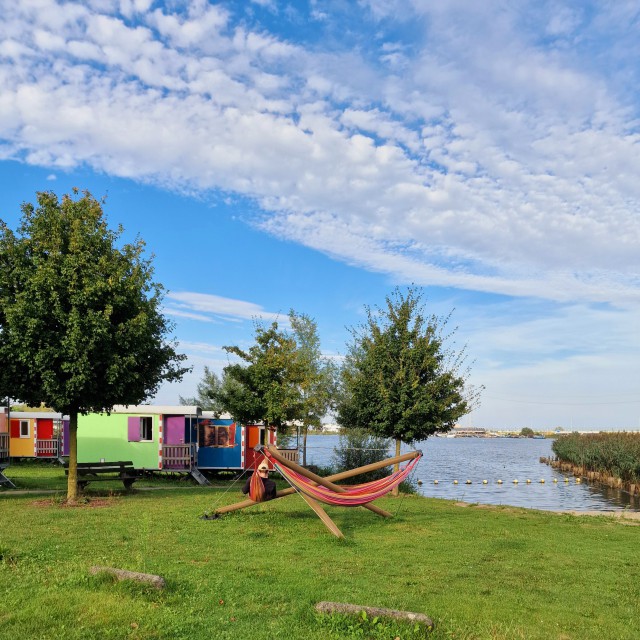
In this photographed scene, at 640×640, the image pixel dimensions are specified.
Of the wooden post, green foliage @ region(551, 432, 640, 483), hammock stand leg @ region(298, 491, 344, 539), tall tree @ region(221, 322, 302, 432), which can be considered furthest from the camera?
green foliage @ region(551, 432, 640, 483)

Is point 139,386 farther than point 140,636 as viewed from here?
Yes

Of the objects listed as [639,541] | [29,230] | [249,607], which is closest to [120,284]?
[29,230]

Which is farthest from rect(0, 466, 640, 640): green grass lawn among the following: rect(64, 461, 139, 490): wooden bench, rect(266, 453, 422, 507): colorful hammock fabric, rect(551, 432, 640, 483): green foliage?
rect(551, 432, 640, 483): green foliage

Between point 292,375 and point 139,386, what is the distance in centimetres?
775

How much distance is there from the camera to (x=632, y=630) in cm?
614

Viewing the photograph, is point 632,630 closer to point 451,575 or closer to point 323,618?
point 451,575

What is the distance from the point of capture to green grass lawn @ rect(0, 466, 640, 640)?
→ 5824mm

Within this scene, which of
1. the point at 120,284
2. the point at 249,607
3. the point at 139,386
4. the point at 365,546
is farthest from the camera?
the point at 139,386

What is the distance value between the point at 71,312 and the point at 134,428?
38.4ft

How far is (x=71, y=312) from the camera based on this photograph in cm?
1476

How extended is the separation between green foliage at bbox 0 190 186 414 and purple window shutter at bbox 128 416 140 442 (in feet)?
29.5

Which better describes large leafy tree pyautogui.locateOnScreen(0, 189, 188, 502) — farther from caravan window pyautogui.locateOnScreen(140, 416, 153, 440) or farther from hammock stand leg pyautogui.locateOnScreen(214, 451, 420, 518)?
caravan window pyautogui.locateOnScreen(140, 416, 153, 440)

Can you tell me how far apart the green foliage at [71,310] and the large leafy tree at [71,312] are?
3cm

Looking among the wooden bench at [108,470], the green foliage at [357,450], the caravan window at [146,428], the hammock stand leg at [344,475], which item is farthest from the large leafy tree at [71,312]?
the green foliage at [357,450]
